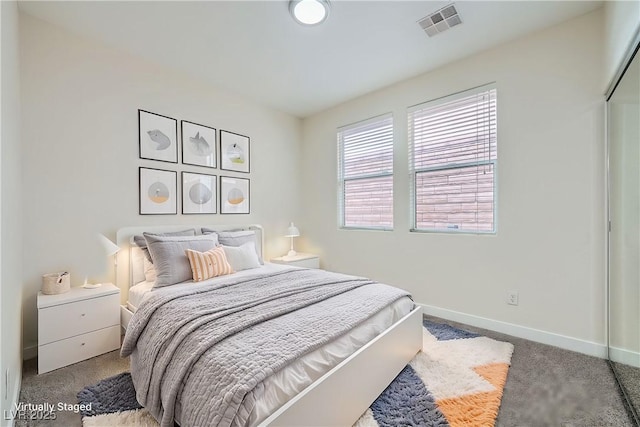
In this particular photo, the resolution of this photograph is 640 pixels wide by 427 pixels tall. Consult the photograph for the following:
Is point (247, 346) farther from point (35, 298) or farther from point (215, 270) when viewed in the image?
point (35, 298)

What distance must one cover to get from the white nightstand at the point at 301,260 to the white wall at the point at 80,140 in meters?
1.15

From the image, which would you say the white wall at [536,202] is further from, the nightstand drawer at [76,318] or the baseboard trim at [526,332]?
the nightstand drawer at [76,318]

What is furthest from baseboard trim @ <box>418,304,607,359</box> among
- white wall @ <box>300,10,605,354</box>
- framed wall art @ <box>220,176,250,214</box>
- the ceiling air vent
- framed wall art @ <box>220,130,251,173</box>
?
framed wall art @ <box>220,130,251,173</box>

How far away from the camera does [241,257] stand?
2.82 m

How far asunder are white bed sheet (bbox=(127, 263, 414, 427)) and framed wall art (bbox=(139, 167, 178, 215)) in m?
2.08

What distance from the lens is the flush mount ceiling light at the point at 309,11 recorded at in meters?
2.05

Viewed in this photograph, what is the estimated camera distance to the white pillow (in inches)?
109

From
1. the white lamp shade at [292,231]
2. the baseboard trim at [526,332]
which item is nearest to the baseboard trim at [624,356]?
the baseboard trim at [526,332]

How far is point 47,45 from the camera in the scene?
7.52 feet

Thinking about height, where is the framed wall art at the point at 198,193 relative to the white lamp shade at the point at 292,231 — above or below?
above

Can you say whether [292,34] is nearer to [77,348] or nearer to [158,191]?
[158,191]

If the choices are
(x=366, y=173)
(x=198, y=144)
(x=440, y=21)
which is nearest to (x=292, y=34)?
(x=440, y=21)

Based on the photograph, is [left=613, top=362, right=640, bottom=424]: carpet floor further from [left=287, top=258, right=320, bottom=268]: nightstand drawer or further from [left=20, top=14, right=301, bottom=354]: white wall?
[left=20, top=14, right=301, bottom=354]: white wall

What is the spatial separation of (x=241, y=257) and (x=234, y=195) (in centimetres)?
100
